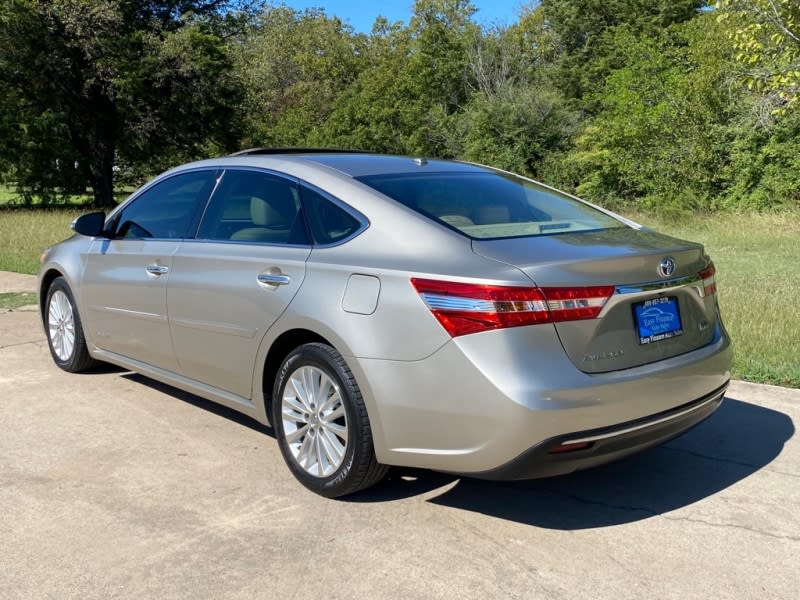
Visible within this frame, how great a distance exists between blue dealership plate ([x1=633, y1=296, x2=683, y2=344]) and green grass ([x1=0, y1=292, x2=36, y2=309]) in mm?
7579

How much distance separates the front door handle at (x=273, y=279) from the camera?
3994 millimetres

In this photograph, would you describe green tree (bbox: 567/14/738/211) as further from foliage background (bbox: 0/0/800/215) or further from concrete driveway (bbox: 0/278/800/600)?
concrete driveway (bbox: 0/278/800/600)

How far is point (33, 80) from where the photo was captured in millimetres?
26750

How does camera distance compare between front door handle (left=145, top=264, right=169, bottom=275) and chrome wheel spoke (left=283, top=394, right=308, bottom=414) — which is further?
front door handle (left=145, top=264, right=169, bottom=275)

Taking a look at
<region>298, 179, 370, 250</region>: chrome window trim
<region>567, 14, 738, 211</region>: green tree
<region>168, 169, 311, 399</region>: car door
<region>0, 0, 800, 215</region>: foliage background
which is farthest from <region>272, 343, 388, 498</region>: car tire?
<region>567, 14, 738, 211</region>: green tree

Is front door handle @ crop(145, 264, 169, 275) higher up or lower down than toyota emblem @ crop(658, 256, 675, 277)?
lower down

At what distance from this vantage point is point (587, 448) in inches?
131

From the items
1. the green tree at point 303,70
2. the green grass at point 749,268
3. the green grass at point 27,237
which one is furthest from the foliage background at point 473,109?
the green tree at point 303,70

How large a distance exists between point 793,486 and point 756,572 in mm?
A: 1031

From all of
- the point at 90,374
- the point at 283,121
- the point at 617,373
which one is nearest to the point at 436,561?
the point at 617,373

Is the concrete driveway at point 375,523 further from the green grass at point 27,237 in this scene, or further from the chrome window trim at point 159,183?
the green grass at point 27,237

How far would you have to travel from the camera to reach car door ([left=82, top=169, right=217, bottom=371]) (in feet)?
16.1

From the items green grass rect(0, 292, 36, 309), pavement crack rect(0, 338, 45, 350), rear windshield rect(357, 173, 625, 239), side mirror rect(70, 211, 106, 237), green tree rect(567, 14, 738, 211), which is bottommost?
pavement crack rect(0, 338, 45, 350)

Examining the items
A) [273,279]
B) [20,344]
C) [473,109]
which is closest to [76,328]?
[20,344]
